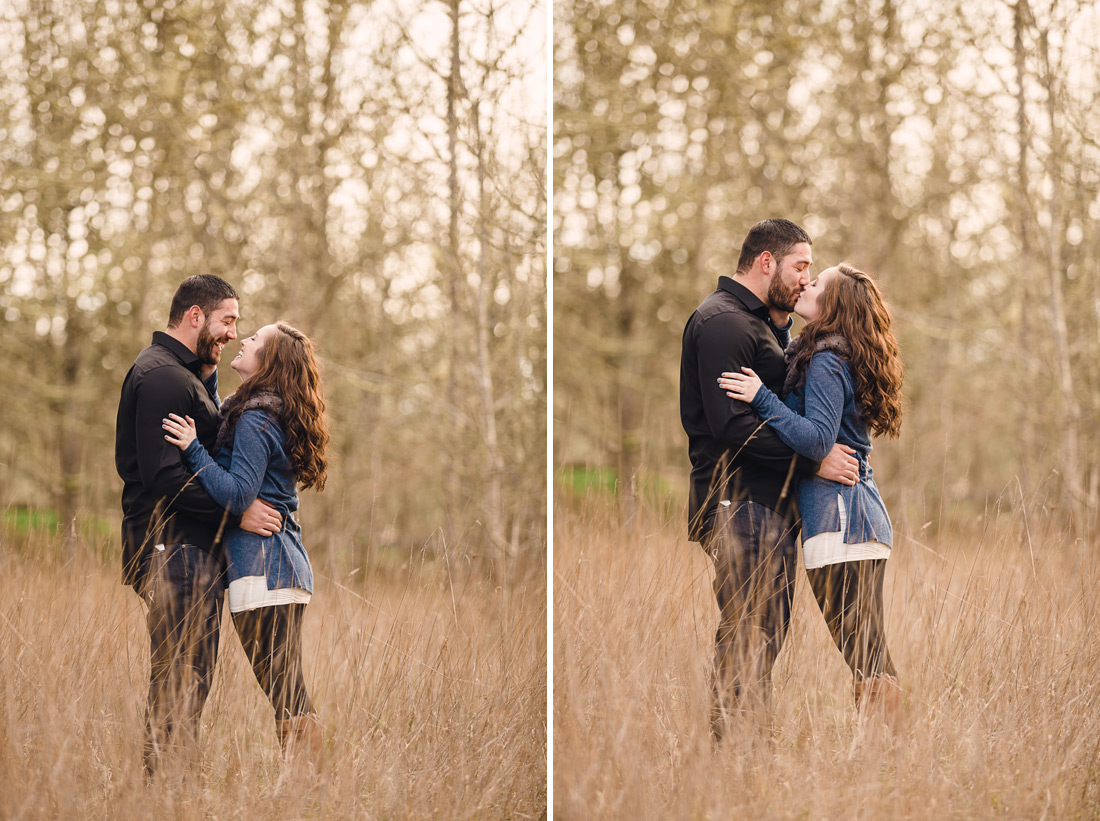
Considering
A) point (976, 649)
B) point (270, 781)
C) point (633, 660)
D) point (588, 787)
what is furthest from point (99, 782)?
point (976, 649)

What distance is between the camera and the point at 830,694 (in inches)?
97.0

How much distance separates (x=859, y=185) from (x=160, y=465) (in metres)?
4.23

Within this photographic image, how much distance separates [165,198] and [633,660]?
12.4ft

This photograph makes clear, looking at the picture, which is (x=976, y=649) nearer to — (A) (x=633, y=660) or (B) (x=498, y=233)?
(A) (x=633, y=660)

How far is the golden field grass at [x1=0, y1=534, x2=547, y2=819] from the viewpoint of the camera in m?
2.25

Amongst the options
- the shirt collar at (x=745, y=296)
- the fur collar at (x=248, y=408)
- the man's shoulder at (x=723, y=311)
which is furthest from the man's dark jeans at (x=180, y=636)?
the shirt collar at (x=745, y=296)

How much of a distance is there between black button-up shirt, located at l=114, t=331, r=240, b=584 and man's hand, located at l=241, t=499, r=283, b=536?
0.04 m

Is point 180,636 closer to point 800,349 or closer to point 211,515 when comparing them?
point 211,515

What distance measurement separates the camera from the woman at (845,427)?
2137mm

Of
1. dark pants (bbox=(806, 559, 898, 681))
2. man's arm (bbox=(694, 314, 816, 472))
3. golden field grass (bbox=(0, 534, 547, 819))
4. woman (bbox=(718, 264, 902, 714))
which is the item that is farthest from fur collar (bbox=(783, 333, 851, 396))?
golden field grass (bbox=(0, 534, 547, 819))

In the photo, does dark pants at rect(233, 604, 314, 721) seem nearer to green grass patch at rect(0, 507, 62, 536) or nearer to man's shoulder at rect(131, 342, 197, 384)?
man's shoulder at rect(131, 342, 197, 384)

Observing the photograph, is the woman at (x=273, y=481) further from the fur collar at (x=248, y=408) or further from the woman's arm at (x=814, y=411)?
the woman's arm at (x=814, y=411)

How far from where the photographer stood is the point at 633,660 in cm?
248

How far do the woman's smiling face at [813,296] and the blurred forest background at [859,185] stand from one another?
200 centimetres
